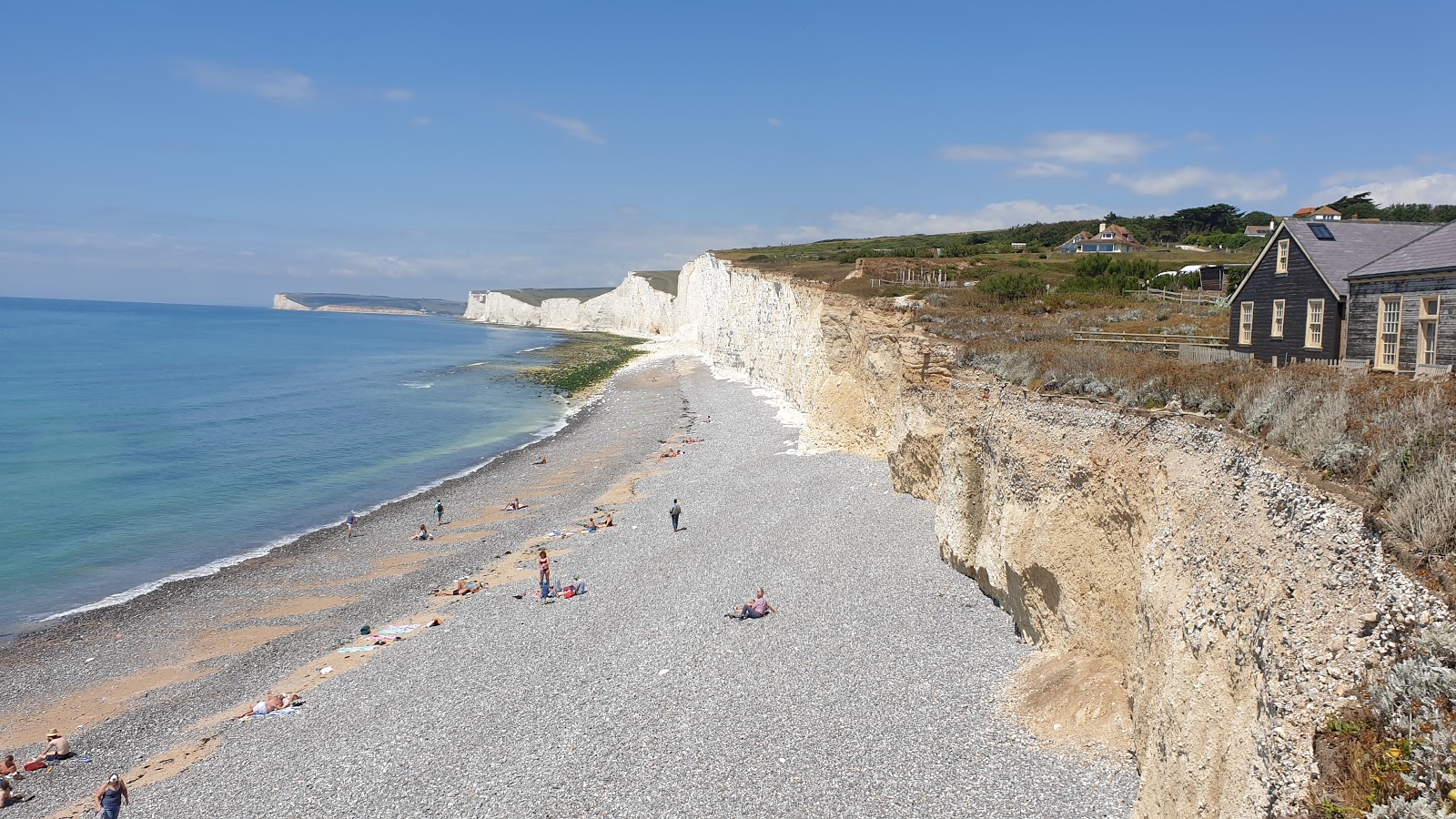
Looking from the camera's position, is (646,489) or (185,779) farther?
(646,489)

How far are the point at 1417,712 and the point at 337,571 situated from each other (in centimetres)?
2386

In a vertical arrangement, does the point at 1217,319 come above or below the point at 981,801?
above

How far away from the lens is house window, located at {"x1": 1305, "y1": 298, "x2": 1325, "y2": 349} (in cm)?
1518

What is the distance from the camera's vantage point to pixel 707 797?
10.8 metres

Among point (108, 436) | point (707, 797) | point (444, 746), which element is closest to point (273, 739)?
point (444, 746)

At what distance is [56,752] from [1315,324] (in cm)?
2448

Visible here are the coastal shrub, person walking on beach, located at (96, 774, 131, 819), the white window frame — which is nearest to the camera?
the coastal shrub

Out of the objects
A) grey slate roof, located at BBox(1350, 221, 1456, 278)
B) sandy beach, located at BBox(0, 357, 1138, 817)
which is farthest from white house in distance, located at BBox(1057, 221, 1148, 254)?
grey slate roof, located at BBox(1350, 221, 1456, 278)

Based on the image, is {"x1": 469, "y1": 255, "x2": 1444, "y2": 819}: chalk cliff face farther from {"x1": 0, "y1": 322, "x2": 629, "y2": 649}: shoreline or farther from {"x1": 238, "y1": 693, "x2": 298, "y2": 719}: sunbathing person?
{"x1": 0, "y1": 322, "x2": 629, "y2": 649}: shoreline

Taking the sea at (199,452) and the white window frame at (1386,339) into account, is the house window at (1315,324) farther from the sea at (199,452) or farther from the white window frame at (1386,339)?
the sea at (199,452)

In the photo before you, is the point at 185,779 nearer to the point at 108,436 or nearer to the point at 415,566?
the point at 415,566

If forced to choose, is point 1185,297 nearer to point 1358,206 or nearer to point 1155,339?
point 1155,339

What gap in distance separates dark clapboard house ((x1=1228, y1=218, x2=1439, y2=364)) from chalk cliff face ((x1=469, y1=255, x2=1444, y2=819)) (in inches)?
239

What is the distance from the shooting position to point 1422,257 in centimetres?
1271
